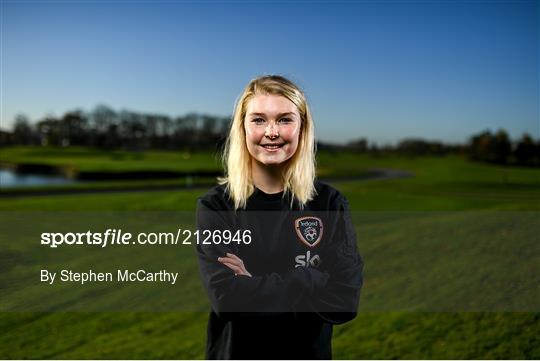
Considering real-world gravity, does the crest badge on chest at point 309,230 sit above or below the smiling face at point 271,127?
below

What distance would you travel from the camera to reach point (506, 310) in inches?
425

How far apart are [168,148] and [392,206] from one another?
31.3 m

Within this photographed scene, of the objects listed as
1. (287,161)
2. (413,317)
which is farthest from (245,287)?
(413,317)

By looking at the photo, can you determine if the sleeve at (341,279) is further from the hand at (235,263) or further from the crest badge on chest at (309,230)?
the hand at (235,263)

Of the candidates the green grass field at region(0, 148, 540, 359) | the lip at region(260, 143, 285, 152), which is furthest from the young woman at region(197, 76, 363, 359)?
the green grass field at region(0, 148, 540, 359)

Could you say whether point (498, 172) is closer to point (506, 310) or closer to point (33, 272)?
point (506, 310)

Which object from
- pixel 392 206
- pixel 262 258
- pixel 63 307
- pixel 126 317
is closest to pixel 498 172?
Result: pixel 392 206

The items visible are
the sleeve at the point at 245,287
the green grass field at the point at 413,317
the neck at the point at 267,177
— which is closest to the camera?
the sleeve at the point at 245,287

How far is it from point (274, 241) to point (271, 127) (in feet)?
2.18

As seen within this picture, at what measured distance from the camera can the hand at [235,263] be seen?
105 inches

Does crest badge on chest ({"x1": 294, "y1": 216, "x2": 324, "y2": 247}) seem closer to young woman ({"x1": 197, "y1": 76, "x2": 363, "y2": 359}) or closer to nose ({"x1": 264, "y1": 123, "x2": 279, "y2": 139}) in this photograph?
young woman ({"x1": 197, "y1": 76, "x2": 363, "y2": 359})

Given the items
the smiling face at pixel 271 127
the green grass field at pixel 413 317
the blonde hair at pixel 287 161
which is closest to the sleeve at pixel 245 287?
the blonde hair at pixel 287 161

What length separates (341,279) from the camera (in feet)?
9.46

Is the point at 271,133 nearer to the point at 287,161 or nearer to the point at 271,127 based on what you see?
the point at 271,127
